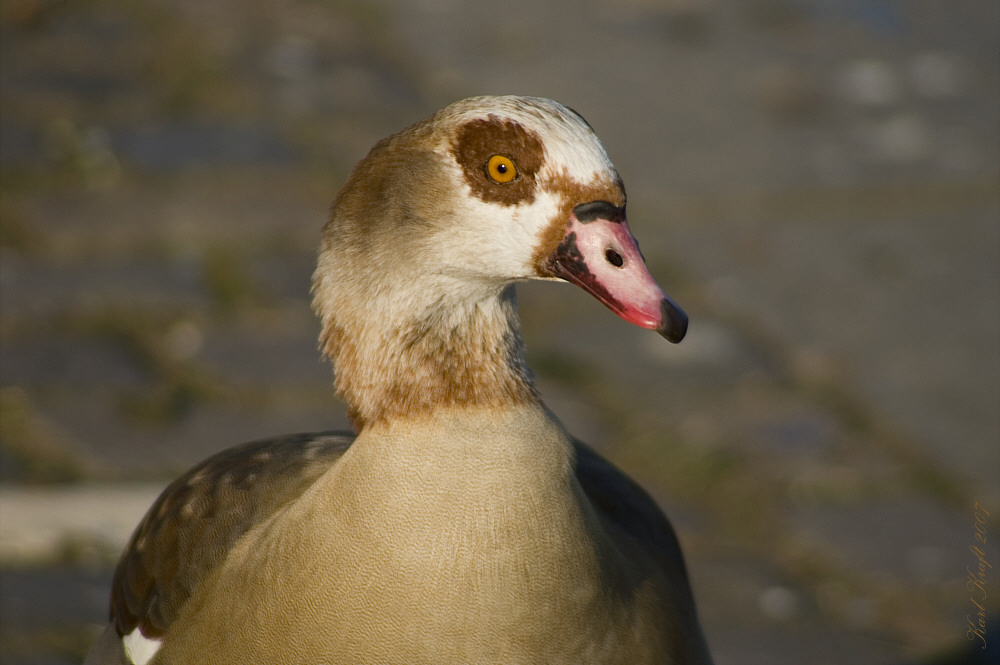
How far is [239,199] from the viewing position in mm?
4641

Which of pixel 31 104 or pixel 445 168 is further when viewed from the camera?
pixel 31 104

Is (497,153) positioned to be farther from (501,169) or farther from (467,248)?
(467,248)

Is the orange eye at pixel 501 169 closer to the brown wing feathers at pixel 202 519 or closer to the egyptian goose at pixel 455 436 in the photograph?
the egyptian goose at pixel 455 436

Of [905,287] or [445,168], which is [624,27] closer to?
[905,287]

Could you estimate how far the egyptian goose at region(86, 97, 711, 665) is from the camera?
71.2 inches

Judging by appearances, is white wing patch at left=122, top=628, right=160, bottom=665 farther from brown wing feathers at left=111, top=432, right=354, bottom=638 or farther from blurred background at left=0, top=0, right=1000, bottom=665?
blurred background at left=0, top=0, right=1000, bottom=665

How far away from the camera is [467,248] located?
72.0 inches

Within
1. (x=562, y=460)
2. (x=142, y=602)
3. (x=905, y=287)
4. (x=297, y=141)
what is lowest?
(x=142, y=602)

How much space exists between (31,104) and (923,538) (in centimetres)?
395

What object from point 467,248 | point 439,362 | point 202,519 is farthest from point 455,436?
point 202,519

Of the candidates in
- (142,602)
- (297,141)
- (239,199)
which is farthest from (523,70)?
(142,602)

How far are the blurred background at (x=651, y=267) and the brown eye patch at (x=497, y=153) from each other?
1.70 metres

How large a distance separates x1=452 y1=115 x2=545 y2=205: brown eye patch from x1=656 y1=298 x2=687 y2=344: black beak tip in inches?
10.4

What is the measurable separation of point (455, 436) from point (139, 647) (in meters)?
0.84
